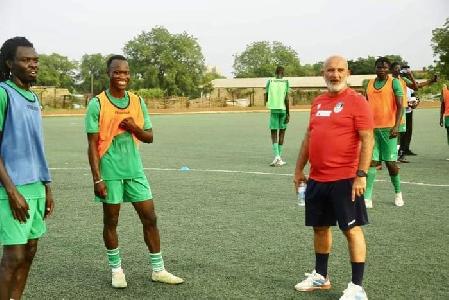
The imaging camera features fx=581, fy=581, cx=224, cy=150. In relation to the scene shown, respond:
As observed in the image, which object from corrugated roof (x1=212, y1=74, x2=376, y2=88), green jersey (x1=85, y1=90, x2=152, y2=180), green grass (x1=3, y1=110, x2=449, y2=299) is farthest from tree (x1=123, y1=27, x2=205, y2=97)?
green jersey (x1=85, y1=90, x2=152, y2=180)

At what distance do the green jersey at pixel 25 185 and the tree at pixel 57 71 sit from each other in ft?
375

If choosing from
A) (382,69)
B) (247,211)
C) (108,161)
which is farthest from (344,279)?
(382,69)

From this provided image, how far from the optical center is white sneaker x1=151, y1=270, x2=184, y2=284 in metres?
4.98

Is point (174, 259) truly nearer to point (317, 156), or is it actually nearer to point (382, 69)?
point (317, 156)

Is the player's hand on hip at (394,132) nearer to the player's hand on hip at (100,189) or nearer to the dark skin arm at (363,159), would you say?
the dark skin arm at (363,159)

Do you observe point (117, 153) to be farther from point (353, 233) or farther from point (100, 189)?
point (353, 233)

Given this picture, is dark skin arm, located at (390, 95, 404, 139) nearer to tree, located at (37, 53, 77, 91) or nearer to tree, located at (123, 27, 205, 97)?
tree, located at (123, 27, 205, 97)

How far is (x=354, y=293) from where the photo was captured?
175 inches

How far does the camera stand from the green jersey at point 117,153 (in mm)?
4828

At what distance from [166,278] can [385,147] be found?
458cm

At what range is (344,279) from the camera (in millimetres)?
5074

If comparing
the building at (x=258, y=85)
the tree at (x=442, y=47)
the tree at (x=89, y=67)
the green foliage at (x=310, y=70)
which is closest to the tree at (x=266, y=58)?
the green foliage at (x=310, y=70)

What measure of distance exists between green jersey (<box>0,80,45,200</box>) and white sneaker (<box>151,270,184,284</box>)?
1.51 meters

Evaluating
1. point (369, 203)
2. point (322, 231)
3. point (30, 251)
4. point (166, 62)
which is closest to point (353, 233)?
point (322, 231)
